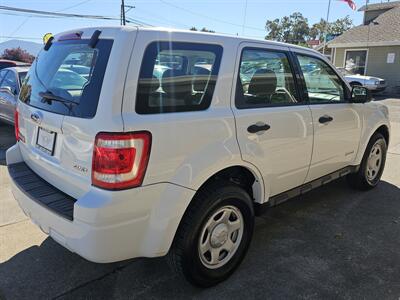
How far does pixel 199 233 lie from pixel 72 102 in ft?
4.05

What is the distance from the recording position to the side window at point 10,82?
23.5 ft

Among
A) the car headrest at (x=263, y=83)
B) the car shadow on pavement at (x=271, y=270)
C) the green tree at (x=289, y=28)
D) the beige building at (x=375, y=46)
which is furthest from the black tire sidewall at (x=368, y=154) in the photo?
the green tree at (x=289, y=28)

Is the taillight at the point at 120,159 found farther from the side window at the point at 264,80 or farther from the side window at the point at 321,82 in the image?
the side window at the point at 321,82

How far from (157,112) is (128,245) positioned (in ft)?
2.77

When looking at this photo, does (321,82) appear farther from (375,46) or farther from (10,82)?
(375,46)

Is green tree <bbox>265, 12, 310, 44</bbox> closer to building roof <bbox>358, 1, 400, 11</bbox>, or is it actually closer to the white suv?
building roof <bbox>358, 1, 400, 11</bbox>

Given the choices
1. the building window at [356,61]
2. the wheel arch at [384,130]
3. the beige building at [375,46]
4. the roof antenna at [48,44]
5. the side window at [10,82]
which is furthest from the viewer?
the building window at [356,61]

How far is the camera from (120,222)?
7.20ft

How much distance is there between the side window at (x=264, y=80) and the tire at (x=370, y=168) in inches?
73.0

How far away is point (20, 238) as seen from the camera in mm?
3492

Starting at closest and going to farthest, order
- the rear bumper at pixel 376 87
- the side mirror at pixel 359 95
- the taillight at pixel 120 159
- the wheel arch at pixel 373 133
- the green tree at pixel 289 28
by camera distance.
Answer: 1. the taillight at pixel 120 159
2. the side mirror at pixel 359 95
3. the wheel arch at pixel 373 133
4. the rear bumper at pixel 376 87
5. the green tree at pixel 289 28

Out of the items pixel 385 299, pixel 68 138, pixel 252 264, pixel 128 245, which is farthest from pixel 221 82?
pixel 385 299

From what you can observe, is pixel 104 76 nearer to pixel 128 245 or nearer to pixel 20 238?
pixel 128 245

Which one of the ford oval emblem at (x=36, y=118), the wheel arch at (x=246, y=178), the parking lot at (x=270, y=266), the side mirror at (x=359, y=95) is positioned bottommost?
the parking lot at (x=270, y=266)
